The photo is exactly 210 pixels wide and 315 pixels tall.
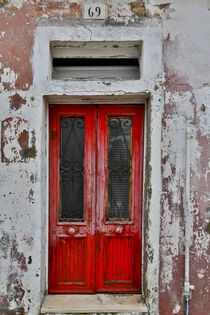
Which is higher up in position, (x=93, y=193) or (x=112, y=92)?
(x=112, y=92)

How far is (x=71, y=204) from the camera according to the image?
423 cm

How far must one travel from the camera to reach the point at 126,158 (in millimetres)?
4215

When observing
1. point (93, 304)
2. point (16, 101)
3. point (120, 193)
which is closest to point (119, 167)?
point (120, 193)

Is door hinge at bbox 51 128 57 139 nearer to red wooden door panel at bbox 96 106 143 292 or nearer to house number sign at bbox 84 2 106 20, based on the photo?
red wooden door panel at bbox 96 106 143 292

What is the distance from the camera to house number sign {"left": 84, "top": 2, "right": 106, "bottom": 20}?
152 inches

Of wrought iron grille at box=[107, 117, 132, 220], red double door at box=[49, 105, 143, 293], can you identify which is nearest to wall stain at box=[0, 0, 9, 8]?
red double door at box=[49, 105, 143, 293]

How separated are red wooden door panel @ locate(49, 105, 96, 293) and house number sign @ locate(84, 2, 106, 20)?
1064mm

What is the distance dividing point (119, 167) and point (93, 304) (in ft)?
5.56

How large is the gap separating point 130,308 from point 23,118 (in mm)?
2577

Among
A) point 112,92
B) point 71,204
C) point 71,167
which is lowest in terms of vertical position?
point 71,204

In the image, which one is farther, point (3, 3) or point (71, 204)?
point (71, 204)

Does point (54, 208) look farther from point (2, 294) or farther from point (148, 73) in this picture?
point (148, 73)

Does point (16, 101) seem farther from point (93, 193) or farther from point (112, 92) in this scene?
point (93, 193)

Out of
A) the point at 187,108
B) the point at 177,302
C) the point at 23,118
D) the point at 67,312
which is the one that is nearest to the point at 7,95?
the point at 23,118
